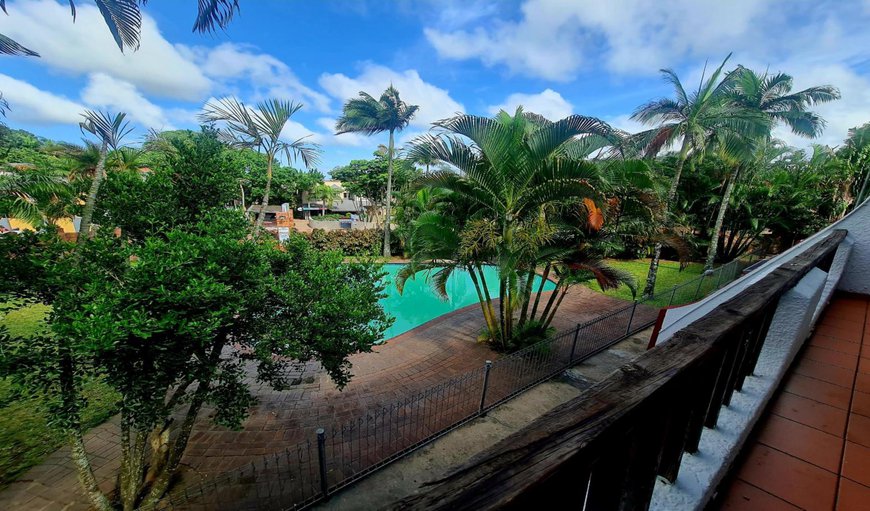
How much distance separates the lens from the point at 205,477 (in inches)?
178

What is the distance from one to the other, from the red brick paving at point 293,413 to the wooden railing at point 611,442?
4.02m

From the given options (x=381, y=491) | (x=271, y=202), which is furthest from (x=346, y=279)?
(x=271, y=202)

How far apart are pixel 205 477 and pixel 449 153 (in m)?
5.94

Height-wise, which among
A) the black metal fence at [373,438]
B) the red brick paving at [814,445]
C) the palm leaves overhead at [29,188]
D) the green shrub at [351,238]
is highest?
the palm leaves overhead at [29,188]

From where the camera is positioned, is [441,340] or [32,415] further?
[441,340]

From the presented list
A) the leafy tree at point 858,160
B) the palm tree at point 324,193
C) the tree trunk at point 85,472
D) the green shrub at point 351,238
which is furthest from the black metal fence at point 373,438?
the palm tree at point 324,193

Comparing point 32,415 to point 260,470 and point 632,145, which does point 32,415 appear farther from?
point 632,145

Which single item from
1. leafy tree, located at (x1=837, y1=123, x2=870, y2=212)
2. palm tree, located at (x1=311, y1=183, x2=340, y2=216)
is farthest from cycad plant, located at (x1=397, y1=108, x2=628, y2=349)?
palm tree, located at (x1=311, y1=183, x2=340, y2=216)

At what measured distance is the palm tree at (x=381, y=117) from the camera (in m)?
20.5

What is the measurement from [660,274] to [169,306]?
767 inches

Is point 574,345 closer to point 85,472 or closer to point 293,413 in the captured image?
point 293,413

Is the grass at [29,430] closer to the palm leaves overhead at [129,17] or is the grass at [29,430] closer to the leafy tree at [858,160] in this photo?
the palm leaves overhead at [129,17]

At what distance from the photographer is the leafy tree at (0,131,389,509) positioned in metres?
2.78

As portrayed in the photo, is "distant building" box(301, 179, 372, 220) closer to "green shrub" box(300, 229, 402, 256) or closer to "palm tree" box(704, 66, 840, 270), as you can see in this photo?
"green shrub" box(300, 229, 402, 256)
